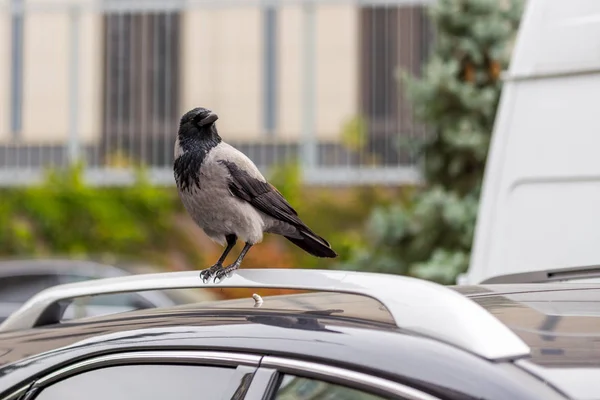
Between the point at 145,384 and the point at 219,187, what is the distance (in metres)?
0.69

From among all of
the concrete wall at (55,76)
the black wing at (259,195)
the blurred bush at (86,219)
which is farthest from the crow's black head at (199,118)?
the concrete wall at (55,76)

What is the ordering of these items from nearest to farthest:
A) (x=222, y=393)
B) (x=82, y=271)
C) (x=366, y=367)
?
1. (x=366, y=367)
2. (x=222, y=393)
3. (x=82, y=271)

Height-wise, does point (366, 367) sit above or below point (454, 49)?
below

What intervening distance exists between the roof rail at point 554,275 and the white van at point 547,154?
2.99 ft

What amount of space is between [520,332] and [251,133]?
39.6 ft

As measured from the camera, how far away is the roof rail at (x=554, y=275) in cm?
296

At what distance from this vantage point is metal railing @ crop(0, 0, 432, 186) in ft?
44.5

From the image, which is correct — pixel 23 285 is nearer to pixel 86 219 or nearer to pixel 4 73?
pixel 86 219

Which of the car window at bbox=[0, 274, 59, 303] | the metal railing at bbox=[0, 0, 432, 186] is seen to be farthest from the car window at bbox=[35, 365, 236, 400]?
the metal railing at bbox=[0, 0, 432, 186]

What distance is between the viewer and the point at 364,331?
6.23 feet

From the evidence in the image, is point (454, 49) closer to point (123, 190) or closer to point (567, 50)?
point (123, 190)

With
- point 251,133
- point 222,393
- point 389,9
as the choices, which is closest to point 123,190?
point 251,133

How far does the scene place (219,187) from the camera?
2.75 m

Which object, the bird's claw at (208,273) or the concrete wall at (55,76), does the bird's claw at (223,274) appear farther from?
the concrete wall at (55,76)
